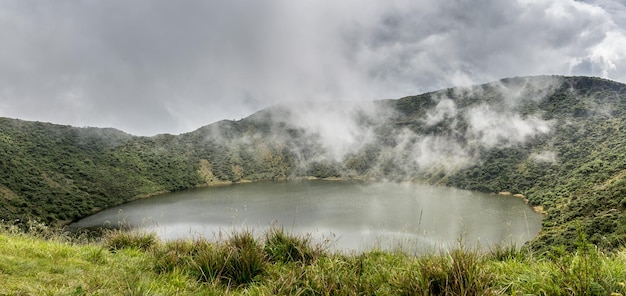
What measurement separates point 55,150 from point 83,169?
35.2 ft

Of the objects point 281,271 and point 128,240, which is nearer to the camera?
point 281,271

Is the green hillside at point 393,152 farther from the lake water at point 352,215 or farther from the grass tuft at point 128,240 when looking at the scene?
the grass tuft at point 128,240

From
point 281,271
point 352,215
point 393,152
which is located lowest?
point 352,215

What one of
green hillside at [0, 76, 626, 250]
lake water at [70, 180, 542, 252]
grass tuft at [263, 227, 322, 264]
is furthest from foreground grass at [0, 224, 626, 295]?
green hillside at [0, 76, 626, 250]

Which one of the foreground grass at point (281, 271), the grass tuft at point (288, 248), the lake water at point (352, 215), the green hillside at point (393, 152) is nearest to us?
the foreground grass at point (281, 271)

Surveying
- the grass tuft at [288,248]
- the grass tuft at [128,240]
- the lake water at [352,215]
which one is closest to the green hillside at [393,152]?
the lake water at [352,215]

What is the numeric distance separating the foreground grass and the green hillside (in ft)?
97.0

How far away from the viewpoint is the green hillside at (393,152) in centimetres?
5769

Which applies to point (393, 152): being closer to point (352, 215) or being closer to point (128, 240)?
point (352, 215)

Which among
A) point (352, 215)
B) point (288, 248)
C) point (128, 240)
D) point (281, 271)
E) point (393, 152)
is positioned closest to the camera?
point (281, 271)

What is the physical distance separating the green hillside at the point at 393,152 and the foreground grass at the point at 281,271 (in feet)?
97.0

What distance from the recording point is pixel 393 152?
141125mm

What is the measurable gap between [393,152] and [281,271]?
141m

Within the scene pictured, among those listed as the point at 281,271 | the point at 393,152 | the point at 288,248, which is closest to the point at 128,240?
the point at 288,248
